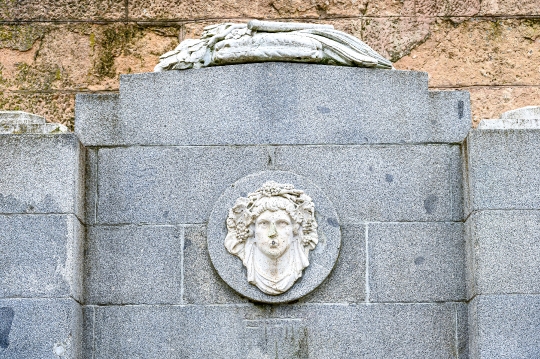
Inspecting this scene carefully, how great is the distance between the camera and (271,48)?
881 centimetres

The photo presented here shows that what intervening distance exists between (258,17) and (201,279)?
3681mm

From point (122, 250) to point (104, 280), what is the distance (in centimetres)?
25

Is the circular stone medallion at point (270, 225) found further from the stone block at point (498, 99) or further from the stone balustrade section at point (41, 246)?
the stone block at point (498, 99)

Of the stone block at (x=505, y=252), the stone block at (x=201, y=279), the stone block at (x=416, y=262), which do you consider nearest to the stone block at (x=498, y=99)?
the stone block at (x=416, y=262)

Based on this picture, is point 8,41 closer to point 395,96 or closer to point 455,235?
point 395,96

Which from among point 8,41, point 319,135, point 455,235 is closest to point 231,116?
point 319,135

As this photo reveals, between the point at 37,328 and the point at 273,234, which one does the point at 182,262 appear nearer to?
the point at 273,234

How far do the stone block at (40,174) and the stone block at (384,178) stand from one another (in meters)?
1.51

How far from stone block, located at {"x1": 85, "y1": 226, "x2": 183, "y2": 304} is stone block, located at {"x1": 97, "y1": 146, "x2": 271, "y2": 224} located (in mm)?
103

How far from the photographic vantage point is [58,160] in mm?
8367

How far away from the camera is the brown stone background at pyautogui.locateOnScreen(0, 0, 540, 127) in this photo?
1127 cm

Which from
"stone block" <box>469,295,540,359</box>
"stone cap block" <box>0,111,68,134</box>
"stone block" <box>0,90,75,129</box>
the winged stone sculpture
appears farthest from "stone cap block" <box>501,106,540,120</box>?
"stone block" <box>0,90,75,129</box>

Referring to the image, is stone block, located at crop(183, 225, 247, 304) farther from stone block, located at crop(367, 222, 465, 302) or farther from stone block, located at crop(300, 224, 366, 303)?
stone block, located at crop(367, 222, 465, 302)

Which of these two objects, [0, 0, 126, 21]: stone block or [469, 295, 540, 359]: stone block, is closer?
[469, 295, 540, 359]: stone block
